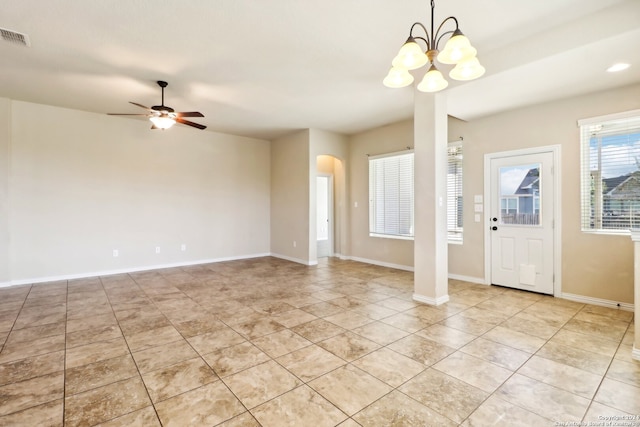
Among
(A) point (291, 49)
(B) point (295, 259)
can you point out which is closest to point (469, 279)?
(B) point (295, 259)

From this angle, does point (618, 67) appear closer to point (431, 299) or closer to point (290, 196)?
point (431, 299)

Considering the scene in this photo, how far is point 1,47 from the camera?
328cm

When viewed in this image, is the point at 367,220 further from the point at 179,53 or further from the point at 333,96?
the point at 179,53

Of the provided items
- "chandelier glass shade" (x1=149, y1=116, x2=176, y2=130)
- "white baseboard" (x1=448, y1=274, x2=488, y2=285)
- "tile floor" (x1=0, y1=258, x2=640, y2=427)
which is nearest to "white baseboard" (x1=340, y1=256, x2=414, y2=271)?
"white baseboard" (x1=448, y1=274, x2=488, y2=285)

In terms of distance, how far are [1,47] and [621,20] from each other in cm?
612

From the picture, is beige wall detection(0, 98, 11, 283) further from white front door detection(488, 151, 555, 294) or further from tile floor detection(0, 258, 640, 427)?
white front door detection(488, 151, 555, 294)

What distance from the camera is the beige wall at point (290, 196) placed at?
6.86 meters

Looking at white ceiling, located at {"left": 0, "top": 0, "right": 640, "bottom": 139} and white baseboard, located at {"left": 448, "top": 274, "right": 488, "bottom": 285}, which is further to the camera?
white baseboard, located at {"left": 448, "top": 274, "right": 488, "bottom": 285}

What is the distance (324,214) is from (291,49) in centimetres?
527

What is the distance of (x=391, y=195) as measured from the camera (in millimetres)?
6516

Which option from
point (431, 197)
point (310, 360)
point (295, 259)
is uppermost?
point (431, 197)

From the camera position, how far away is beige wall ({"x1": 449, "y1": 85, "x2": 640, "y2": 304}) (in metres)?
3.85

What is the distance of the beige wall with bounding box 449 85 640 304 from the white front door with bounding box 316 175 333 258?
3.80 m

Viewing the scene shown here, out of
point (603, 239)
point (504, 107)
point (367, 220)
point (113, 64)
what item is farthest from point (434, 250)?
point (113, 64)
